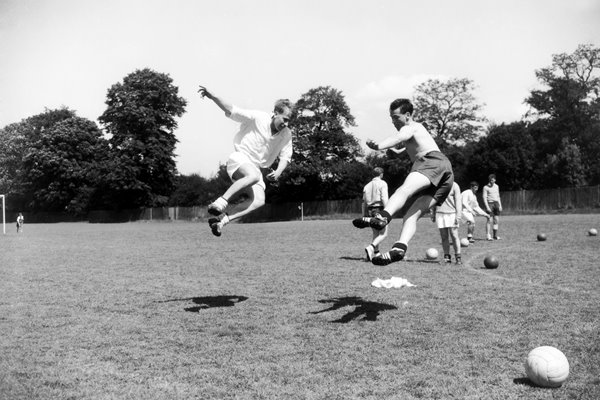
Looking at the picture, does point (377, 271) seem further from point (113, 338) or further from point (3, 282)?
point (3, 282)

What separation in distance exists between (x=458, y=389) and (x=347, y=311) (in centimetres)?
338

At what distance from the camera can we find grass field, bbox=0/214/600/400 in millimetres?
5098

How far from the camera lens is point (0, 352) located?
20.6 ft

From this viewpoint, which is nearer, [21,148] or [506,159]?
[506,159]

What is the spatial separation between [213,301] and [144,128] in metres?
63.0

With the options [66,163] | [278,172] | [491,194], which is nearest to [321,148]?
[66,163]

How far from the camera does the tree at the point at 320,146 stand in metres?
70.6

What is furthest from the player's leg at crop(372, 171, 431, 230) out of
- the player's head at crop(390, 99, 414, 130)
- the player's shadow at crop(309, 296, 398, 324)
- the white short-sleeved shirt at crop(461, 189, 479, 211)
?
the white short-sleeved shirt at crop(461, 189, 479, 211)

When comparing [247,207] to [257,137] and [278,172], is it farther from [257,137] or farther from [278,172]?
[257,137]

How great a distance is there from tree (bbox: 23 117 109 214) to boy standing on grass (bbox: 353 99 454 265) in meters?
73.3

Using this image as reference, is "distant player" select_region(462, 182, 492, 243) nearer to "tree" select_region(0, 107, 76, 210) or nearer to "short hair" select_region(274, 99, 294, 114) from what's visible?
"short hair" select_region(274, 99, 294, 114)

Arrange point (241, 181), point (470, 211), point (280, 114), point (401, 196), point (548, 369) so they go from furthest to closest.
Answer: point (470, 211)
point (280, 114)
point (241, 181)
point (401, 196)
point (548, 369)

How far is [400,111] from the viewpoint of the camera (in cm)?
855

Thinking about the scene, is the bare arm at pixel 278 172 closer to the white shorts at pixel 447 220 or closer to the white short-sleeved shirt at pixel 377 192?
the white shorts at pixel 447 220
